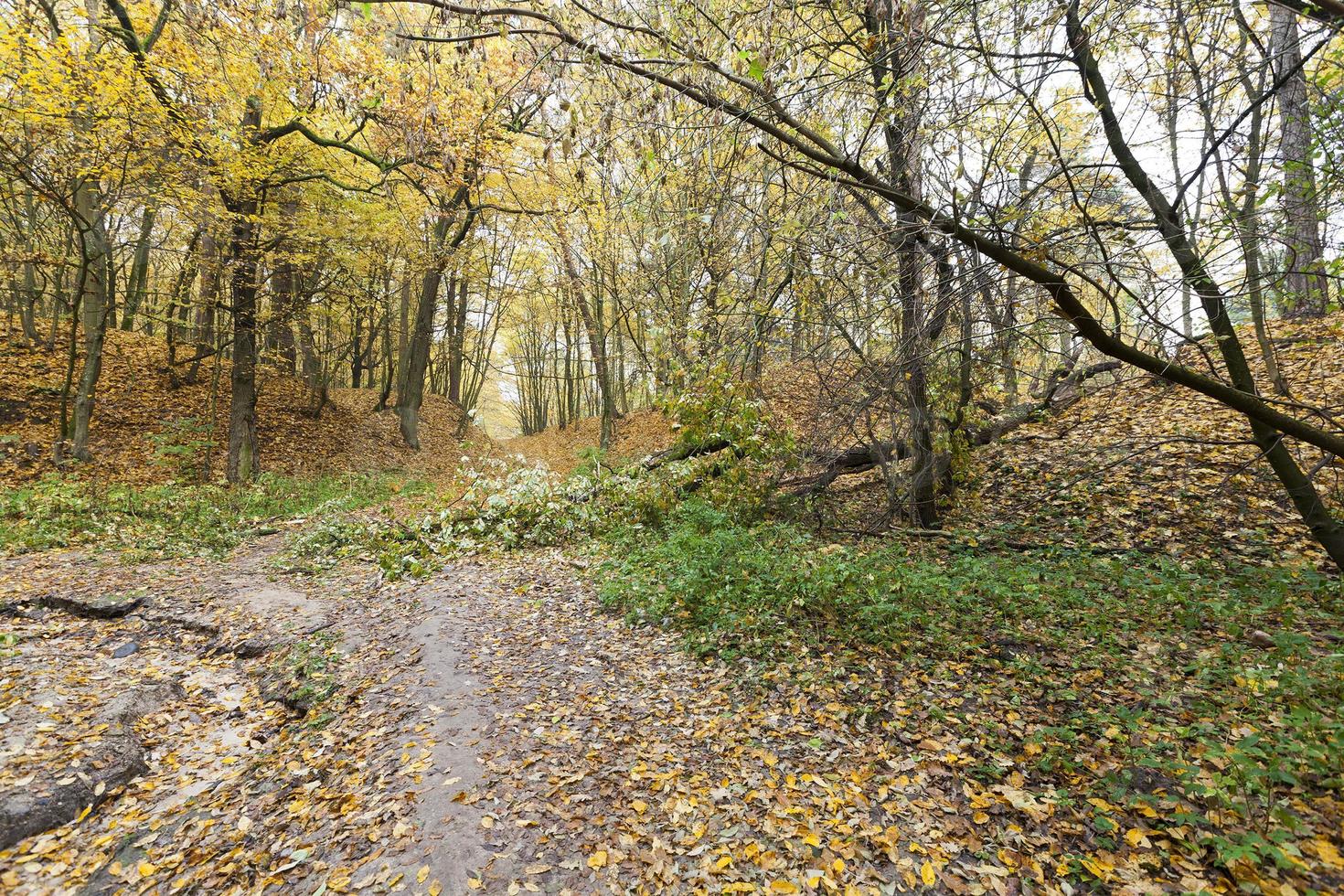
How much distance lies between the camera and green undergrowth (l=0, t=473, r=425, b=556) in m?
8.71

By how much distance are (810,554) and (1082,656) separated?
259cm

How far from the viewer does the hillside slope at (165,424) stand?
38.4ft

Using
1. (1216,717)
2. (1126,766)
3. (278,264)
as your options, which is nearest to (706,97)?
(1126,766)

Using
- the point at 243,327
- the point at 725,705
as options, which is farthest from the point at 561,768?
the point at 243,327

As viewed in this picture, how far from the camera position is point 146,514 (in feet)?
32.1

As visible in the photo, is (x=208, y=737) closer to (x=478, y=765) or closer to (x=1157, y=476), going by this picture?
(x=478, y=765)

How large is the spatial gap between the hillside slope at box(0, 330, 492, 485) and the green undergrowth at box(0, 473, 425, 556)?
48.0 inches

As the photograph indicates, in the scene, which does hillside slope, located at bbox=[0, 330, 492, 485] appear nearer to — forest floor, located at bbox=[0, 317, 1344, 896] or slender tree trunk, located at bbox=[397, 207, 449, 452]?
slender tree trunk, located at bbox=[397, 207, 449, 452]

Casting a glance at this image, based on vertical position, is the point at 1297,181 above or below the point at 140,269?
below

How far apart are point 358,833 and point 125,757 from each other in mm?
2296

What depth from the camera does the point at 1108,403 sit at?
28.6ft

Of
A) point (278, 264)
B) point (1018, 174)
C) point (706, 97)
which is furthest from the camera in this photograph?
point (278, 264)

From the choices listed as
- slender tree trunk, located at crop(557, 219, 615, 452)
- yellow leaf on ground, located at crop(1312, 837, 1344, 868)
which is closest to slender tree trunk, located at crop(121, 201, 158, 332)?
slender tree trunk, located at crop(557, 219, 615, 452)

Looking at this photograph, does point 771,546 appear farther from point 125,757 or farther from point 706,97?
point 125,757
